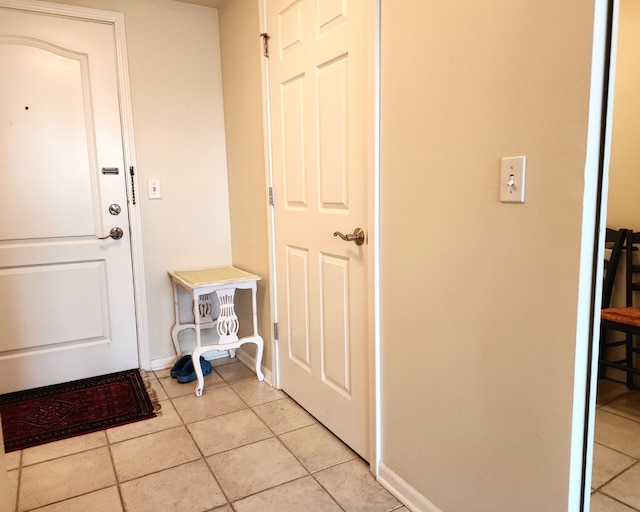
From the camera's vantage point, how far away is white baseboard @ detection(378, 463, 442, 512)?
1.54 meters

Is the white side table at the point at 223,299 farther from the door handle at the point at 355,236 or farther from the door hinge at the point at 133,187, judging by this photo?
the door handle at the point at 355,236

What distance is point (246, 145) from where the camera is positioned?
8.86 feet

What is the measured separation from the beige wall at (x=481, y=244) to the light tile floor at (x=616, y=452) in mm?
122

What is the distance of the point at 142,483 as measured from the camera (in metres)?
1.77

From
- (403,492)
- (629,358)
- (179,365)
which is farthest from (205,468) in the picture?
(629,358)

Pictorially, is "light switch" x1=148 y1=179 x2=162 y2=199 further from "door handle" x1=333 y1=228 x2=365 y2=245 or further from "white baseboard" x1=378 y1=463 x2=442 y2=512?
"white baseboard" x1=378 y1=463 x2=442 y2=512

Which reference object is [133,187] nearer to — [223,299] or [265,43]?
[223,299]

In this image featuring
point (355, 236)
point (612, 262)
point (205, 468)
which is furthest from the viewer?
point (205, 468)

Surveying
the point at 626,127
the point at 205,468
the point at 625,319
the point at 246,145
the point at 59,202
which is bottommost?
the point at 205,468

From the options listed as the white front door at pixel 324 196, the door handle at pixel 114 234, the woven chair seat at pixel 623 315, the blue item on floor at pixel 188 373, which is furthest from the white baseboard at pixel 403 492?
the door handle at pixel 114 234

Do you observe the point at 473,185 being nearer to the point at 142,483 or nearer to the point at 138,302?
the point at 142,483

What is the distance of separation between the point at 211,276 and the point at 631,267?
82.5 inches

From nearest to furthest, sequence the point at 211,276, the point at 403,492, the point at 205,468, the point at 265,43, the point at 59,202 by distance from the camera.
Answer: the point at 403,492
the point at 205,468
the point at 265,43
the point at 59,202
the point at 211,276

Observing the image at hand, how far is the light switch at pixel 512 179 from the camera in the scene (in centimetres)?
110
